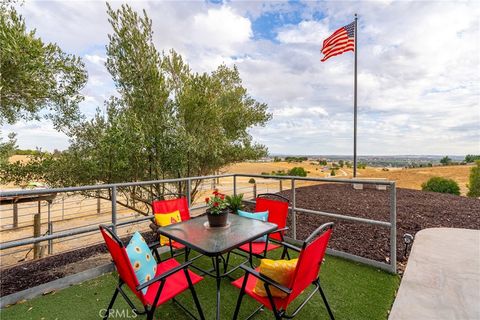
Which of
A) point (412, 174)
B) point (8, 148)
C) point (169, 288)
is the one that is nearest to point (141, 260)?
point (169, 288)

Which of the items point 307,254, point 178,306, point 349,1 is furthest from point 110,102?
point 349,1

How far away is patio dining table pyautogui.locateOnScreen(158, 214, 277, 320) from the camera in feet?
5.97

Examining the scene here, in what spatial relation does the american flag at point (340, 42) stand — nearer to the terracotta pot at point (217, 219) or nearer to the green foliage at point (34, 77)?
the green foliage at point (34, 77)

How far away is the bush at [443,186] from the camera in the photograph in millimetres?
9297

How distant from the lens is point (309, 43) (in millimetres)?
9211

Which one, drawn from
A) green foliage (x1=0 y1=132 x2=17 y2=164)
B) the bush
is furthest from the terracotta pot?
the bush

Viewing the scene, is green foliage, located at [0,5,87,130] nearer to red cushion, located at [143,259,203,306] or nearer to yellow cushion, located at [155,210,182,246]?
yellow cushion, located at [155,210,182,246]

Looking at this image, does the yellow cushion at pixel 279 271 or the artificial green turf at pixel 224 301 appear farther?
the artificial green turf at pixel 224 301

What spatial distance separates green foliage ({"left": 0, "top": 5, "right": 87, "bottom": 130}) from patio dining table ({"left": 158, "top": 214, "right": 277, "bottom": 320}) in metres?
3.93

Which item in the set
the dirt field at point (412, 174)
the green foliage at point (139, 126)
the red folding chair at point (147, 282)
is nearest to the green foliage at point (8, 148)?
the green foliage at point (139, 126)

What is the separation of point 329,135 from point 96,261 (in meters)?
17.2

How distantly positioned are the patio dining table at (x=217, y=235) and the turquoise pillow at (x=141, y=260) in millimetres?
265

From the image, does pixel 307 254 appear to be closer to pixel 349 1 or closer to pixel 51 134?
pixel 51 134

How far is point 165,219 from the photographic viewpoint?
2.87 metres
